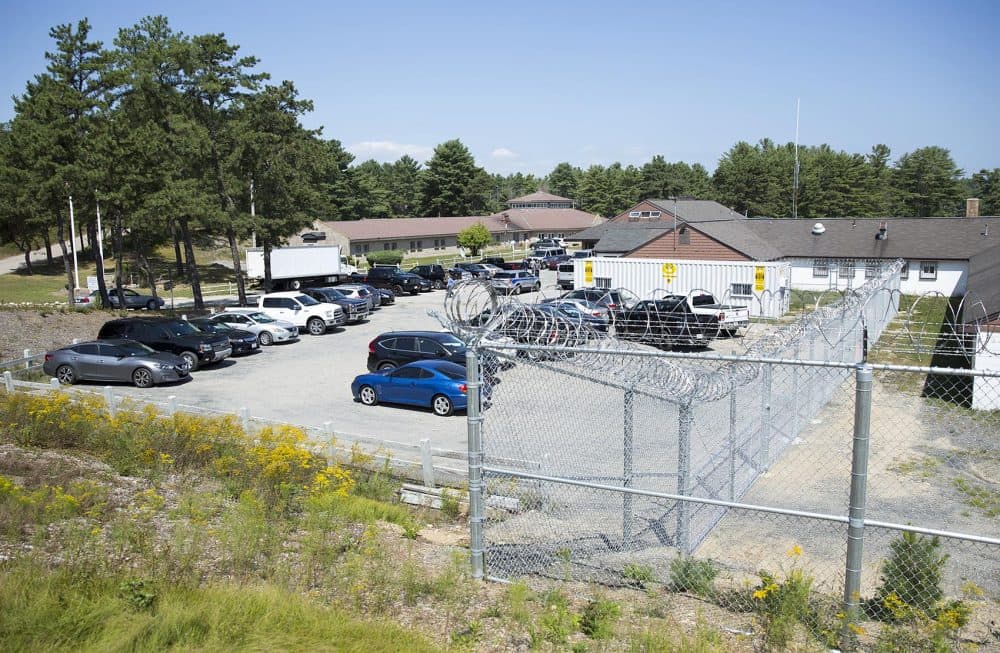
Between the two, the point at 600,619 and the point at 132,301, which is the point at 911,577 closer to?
the point at 600,619

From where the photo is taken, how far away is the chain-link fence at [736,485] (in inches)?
241

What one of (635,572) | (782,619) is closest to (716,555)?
(635,572)

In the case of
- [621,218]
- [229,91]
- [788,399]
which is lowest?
[788,399]

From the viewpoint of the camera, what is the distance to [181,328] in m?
26.4

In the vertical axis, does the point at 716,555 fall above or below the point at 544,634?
below

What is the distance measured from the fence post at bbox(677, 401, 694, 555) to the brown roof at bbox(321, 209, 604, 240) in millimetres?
67851

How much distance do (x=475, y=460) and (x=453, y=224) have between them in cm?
7986

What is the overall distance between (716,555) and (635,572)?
2808 mm

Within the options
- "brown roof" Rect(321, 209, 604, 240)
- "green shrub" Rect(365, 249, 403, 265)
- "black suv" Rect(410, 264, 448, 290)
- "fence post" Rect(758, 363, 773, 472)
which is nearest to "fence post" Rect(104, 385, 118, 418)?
"fence post" Rect(758, 363, 773, 472)

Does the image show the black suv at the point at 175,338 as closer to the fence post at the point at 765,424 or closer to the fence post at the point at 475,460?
the fence post at the point at 765,424

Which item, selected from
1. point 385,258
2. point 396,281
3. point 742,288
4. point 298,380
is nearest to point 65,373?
point 298,380

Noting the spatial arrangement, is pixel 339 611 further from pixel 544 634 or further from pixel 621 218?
pixel 621 218

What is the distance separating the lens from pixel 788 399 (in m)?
14.1

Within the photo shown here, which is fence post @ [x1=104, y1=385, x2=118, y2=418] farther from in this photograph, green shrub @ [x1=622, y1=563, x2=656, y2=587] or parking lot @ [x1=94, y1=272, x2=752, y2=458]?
A: green shrub @ [x1=622, y1=563, x2=656, y2=587]
